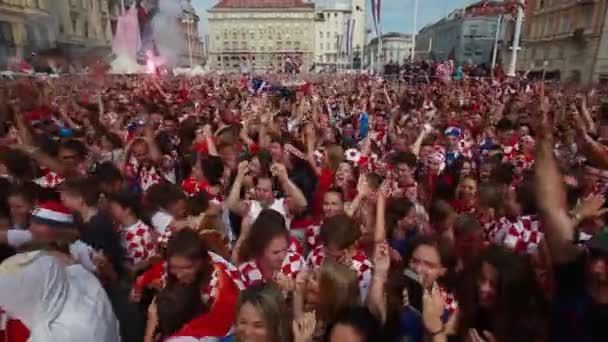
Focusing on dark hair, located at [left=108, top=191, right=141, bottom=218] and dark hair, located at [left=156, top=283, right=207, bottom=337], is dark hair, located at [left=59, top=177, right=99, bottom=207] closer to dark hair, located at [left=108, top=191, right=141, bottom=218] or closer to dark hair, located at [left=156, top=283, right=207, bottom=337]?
dark hair, located at [left=108, top=191, right=141, bottom=218]

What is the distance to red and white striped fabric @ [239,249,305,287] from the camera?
306 centimetres

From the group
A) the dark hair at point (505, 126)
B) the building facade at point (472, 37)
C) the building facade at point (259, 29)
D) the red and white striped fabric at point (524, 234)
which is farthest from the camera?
the building facade at point (259, 29)

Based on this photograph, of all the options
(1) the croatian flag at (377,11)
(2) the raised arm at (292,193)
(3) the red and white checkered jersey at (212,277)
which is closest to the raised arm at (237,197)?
(2) the raised arm at (292,193)

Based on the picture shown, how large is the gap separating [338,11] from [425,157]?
12896cm

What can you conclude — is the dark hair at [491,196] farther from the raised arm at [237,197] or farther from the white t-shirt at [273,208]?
the raised arm at [237,197]

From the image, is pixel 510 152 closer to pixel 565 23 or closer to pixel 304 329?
pixel 304 329

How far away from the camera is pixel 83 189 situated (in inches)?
151

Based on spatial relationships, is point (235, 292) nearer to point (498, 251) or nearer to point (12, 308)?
point (12, 308)

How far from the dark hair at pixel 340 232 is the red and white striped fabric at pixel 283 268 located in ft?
0.75

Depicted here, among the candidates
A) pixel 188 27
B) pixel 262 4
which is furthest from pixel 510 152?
pixel 262 4

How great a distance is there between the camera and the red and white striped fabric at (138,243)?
370cm

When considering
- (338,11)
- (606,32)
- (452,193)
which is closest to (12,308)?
(452,193)

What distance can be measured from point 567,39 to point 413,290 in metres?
48.5

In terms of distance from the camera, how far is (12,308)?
2.04m
